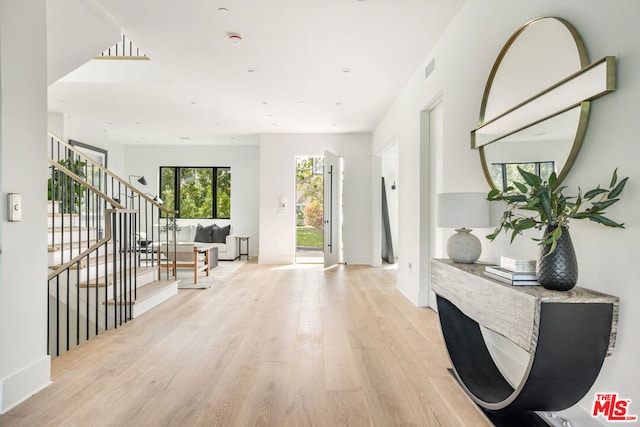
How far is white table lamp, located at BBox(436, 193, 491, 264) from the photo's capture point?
91.0 inches

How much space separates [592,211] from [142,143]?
999 cm

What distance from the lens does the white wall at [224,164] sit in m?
9.52

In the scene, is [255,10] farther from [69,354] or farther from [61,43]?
[69,354]

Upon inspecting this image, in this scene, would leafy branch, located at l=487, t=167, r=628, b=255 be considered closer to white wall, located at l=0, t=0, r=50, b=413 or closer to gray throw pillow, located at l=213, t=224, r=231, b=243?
white wall, located at l=0, t=0, r=50, b=413

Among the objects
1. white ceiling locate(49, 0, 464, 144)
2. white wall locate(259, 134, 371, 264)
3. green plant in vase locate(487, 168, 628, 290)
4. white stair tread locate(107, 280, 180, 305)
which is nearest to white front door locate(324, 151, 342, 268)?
white wall locate(259, 134, 371, 264)

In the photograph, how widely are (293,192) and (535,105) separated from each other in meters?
6.26

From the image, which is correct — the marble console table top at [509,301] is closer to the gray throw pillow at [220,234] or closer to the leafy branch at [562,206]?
the leafy branch at [562,206]

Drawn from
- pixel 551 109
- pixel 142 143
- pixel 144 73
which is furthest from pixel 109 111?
pixel 551 109

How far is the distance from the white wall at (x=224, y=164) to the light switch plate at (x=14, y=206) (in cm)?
740

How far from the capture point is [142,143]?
9539mm

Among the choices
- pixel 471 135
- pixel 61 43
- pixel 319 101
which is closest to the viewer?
pixel 471 135

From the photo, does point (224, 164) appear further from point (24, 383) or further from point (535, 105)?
point (535, 105)

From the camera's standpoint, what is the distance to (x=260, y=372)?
252cm

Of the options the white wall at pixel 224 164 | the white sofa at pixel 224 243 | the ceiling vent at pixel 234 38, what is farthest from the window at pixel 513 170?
the white wall at pixel 224 164
